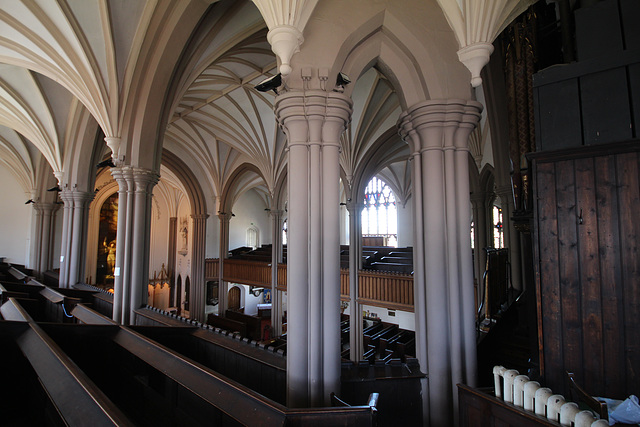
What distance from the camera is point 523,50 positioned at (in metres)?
3.66

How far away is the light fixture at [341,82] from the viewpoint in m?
3.01

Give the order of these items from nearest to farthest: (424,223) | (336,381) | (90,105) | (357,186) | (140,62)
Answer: (336,381) < (424,223) < (140,62) < (90,105) < (357,186)

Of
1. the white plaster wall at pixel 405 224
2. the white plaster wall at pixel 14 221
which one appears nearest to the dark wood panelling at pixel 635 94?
the white plaster wall at pixel 405 224

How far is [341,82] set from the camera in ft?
9.98

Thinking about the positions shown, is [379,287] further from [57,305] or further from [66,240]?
[66,240]

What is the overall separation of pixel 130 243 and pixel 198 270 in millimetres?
9714

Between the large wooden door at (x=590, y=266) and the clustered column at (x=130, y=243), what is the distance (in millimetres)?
5850

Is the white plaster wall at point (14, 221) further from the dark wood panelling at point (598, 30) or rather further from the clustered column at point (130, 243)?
the dark wood panelling at point (598, 30)

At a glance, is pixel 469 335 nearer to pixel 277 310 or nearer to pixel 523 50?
pixel 523 50

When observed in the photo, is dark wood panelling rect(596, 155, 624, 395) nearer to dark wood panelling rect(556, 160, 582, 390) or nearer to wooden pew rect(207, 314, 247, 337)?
dark wood panelling rect(556, 160, 582, 390)

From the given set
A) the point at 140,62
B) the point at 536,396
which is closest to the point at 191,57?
the point at 140,62

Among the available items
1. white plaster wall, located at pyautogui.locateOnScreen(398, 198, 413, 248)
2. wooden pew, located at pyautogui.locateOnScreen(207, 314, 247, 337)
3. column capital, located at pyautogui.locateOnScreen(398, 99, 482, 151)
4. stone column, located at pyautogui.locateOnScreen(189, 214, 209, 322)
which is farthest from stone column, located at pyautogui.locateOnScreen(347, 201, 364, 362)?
white plaster wall, located at pyautogui.locateOnScreen(398, 198, 413, 248)

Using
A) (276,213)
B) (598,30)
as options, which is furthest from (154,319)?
(276,213)

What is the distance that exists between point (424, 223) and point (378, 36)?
1984 millimetres
